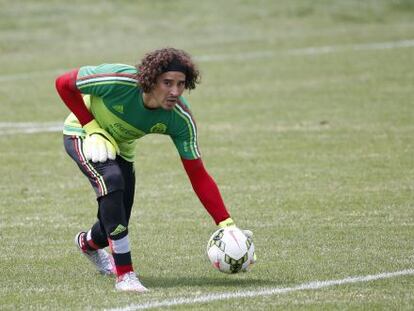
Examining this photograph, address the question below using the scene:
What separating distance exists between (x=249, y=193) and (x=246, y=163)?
217 cm

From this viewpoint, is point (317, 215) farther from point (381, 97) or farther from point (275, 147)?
point (381, 97)

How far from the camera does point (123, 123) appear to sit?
8.45 metres

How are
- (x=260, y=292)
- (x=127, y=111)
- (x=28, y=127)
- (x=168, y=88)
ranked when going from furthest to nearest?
(x=28, y=127), (x=127, y=111), (x=168, y=88), (x=260, y=292)

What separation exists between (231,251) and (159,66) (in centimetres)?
145

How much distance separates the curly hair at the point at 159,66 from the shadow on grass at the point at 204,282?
148 centimetres

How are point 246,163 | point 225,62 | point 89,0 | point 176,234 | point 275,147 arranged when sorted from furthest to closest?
1. point 89,0
2. point 225,62
3. point 275,147
4. point 246,163
5. point 176,234

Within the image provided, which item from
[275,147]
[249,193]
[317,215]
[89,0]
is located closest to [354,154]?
[275,147]

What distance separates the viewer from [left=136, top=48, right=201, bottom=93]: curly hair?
8.07 m

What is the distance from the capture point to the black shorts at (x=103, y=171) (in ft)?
26.9

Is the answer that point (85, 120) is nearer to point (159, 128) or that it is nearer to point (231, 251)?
point (159, 128)

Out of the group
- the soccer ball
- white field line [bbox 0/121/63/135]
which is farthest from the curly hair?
white field line [bbox 0/121/63/135]

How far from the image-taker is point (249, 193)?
12914 mm

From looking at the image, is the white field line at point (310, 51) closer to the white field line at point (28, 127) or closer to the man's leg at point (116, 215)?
the white field line at point (28, 127)

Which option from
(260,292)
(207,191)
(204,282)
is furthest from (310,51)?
(260,292)
